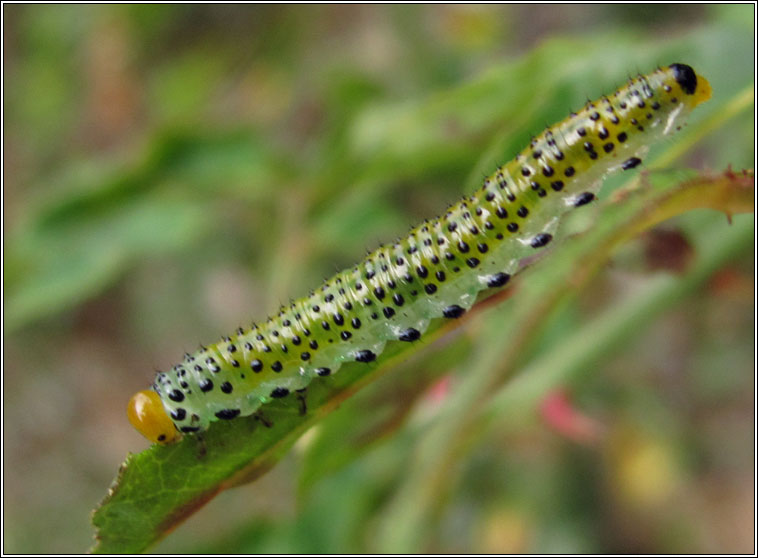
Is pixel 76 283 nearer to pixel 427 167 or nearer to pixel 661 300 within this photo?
pixel 427 167

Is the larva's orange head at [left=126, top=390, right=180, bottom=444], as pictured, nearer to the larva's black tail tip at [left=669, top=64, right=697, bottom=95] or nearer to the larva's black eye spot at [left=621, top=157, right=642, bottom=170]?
the larva's black eye spot at [left=621, top=157, right=642, bottom=170]

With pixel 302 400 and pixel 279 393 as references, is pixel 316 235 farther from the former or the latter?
pixel 302 400

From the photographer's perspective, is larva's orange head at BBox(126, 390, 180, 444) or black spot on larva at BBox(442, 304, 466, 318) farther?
larva's orange head at BBox(126, 390, 180, 444)

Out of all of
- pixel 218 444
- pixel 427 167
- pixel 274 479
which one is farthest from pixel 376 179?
pixel 274 479

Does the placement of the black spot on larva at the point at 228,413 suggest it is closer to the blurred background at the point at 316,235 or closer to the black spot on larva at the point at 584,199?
the blurred background at the point at 316,235

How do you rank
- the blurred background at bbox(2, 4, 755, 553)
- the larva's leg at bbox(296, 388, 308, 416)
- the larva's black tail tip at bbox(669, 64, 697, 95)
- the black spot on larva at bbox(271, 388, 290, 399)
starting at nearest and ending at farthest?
the larva's leg at bbox(296, 388, 308, 416) < the black spot on larva at bbox(271, 388, 290, 399) < the larva's black tail tip at bbox(669, 64, 697, 95) < the blurred background at bbox(2, 4, 755, 553)

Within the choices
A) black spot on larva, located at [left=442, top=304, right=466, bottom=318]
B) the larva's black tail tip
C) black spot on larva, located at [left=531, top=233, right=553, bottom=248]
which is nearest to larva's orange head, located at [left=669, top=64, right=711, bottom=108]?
the larva's black tail tip

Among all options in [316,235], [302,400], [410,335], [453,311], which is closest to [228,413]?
[302,400]
